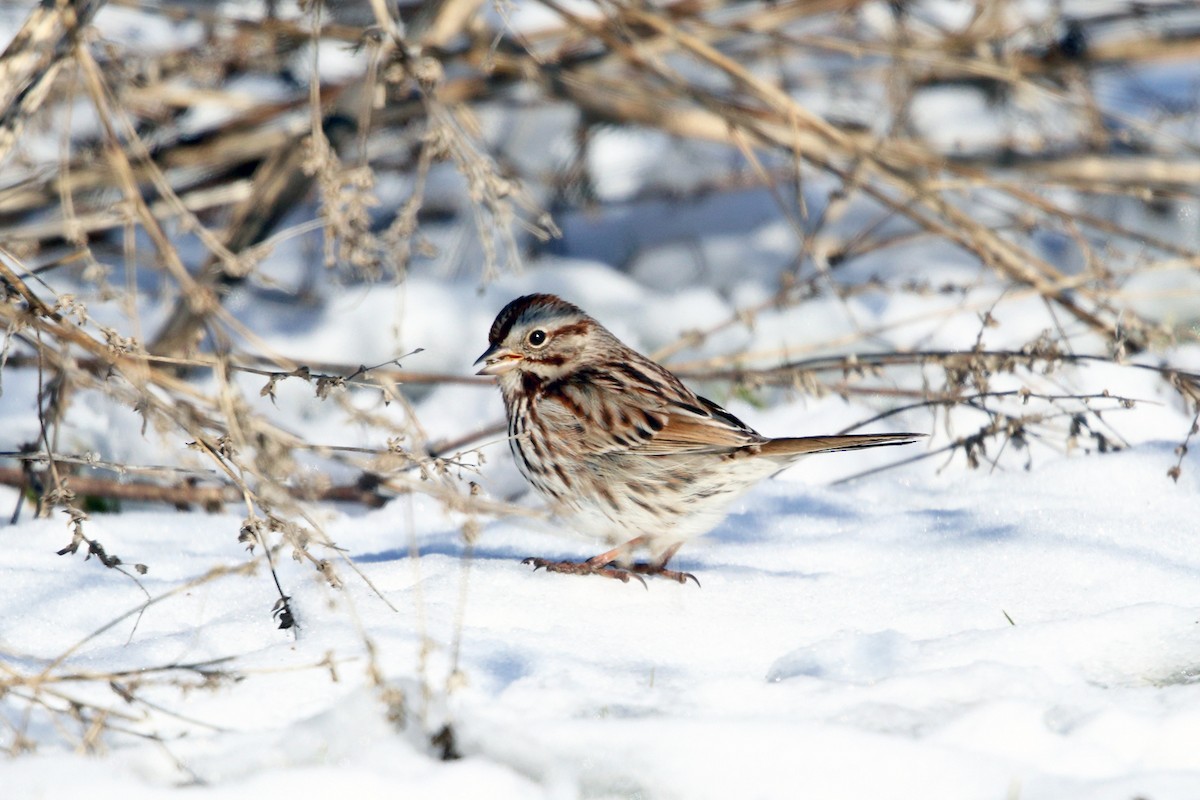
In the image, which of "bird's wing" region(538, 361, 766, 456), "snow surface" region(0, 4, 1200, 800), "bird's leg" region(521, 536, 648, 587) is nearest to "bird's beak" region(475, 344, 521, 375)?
"bird's wing" region(538, 361, 766, 456)

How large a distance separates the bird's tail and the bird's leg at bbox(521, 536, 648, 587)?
16.5 inches

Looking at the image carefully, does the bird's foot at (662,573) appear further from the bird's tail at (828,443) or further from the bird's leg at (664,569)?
the bird's tail at (828,443)

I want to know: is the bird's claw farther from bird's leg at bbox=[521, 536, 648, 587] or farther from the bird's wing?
the bird's wing

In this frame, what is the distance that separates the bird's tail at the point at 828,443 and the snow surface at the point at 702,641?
0.28m

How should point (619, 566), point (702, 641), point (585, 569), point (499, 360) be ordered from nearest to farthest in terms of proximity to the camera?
point (702, 641)
point (585, 569)
point (619, 566)
point (499, 360)

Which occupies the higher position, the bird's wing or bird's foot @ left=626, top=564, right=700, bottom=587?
the bird's wing

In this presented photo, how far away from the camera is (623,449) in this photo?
3.50m

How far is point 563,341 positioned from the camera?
383cm

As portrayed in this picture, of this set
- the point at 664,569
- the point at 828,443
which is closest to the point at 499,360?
the point at 664,569

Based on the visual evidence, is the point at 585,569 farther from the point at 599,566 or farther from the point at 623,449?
the point at 623,449

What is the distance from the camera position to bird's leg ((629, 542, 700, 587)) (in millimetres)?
3176

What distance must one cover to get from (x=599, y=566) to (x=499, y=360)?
0.77 m

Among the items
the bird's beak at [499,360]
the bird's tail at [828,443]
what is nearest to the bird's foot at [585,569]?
the bird's tail at [828,443]

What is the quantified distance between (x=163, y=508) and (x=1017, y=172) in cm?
402
